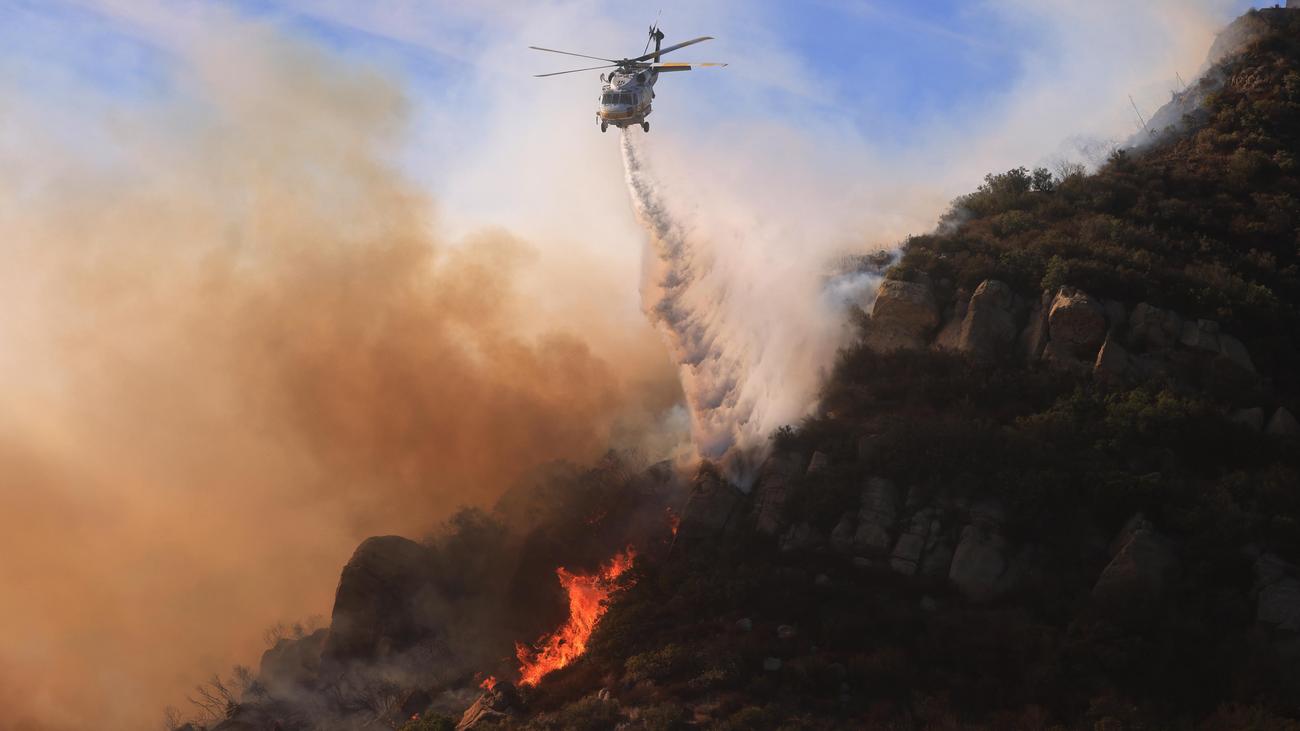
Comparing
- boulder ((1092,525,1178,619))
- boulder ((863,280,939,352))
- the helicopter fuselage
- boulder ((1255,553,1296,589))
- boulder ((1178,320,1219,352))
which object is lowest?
boulder ((1255,553,1296,589))

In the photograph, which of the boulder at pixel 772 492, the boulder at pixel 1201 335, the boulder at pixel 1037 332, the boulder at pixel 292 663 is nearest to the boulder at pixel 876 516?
the boulder at pixel 772 492

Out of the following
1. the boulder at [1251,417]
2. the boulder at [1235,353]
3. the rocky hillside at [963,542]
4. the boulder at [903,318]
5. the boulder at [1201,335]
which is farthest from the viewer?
the boulder at [903,318]

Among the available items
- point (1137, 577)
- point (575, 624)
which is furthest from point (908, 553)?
point (575, 624)

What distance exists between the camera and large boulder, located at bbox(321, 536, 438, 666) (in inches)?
2112

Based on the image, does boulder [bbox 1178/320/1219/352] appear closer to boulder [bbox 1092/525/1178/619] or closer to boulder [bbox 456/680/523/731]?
boulder [bbox 1092/525/1178/619]

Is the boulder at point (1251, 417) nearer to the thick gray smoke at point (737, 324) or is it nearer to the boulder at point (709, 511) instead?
the thick gray smoke at point (737, 324)

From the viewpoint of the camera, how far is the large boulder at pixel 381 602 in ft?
176

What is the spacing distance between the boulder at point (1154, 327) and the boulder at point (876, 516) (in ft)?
47.8

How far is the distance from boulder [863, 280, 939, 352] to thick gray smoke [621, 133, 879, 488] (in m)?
1.86

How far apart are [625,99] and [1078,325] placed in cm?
2802

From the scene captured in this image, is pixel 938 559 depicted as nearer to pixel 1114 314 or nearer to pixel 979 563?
pixel 979 563

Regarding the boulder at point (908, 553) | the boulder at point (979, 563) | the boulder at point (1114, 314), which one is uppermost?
the boulder at point (1114, 314)

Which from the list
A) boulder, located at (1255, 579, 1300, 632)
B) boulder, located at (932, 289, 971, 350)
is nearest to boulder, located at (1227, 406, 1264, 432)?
boulder, located at (1255, 579, 1300, 632)

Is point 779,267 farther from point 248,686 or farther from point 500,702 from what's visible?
point 248,686
